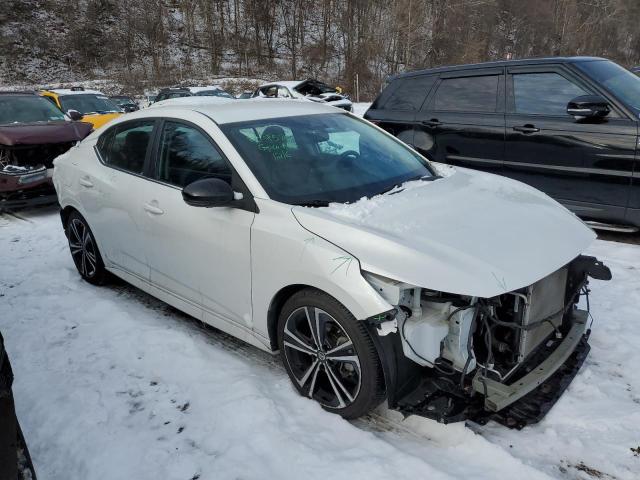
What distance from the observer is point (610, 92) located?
5.03m

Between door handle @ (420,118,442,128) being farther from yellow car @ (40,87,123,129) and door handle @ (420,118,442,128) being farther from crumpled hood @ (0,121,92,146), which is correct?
yellow car @ (40,87,123,129)

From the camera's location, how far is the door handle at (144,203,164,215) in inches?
140

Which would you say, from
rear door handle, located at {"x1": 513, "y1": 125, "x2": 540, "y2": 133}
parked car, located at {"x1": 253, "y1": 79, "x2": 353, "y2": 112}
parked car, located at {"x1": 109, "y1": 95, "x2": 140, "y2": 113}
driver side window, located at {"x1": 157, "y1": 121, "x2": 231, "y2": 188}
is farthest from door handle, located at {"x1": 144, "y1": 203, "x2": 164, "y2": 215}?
parked car, located at {"x1": 109, "y1": 95, "x2": 140, "y2": 113}

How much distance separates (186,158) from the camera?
353cm

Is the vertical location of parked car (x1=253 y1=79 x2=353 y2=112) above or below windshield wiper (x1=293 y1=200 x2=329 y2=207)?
above

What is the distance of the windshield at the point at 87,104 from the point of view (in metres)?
12.2

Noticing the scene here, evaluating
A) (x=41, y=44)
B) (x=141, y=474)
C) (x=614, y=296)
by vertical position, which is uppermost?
(x=41, y=44)

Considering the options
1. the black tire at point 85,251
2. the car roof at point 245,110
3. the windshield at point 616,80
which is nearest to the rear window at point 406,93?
the windshield at point 616,80

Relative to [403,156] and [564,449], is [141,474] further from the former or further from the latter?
[403,156]

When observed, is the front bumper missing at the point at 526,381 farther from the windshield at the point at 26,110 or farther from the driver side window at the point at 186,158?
the windshield at the point at 26,110

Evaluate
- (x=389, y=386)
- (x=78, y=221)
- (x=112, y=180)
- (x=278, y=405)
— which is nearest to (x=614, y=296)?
(x=389, y=386)

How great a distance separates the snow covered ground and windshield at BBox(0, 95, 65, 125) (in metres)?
5.68

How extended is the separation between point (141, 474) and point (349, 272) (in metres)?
1.40

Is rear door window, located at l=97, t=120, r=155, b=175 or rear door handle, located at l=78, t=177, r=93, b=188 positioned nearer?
rear door window, located at l=97, t=120, r=155, b=175
